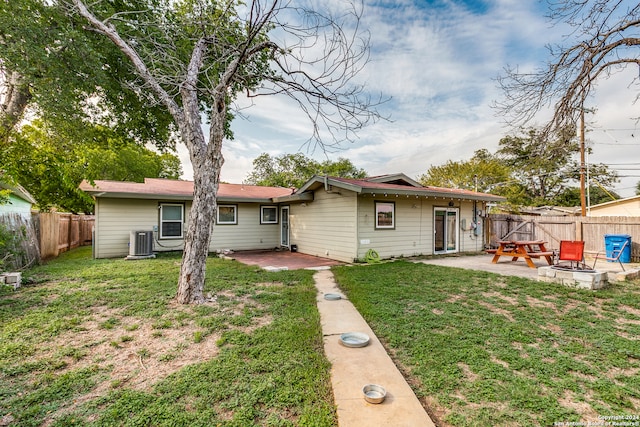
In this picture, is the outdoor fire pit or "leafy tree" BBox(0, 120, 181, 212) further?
the outdoor fire pit

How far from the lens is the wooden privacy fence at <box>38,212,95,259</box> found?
920cm

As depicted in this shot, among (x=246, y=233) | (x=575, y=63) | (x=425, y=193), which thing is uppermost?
(x=575, y=63)

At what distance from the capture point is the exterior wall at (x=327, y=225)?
354 inches

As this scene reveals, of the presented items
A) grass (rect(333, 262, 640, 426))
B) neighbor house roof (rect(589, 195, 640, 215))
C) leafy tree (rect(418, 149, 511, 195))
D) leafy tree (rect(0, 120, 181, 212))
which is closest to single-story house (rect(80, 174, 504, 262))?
leafy tree (rect(0, 120, 181, 212))

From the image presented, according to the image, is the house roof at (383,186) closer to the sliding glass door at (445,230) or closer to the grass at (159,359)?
the sliding glass door at (445,230)

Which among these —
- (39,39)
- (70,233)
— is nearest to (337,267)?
(39,39)

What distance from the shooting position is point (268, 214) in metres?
12.9

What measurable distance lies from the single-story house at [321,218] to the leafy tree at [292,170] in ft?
51.9

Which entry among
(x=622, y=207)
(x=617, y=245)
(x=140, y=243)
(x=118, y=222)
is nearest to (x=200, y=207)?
(x=140, y=243)

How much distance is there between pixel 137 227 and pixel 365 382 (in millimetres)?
10450

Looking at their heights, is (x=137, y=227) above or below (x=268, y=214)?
below

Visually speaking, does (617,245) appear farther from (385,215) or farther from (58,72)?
(58,72)

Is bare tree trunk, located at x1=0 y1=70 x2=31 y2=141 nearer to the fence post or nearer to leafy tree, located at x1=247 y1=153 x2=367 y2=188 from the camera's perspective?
the fence post

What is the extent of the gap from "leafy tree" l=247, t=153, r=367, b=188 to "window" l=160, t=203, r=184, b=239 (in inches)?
679
